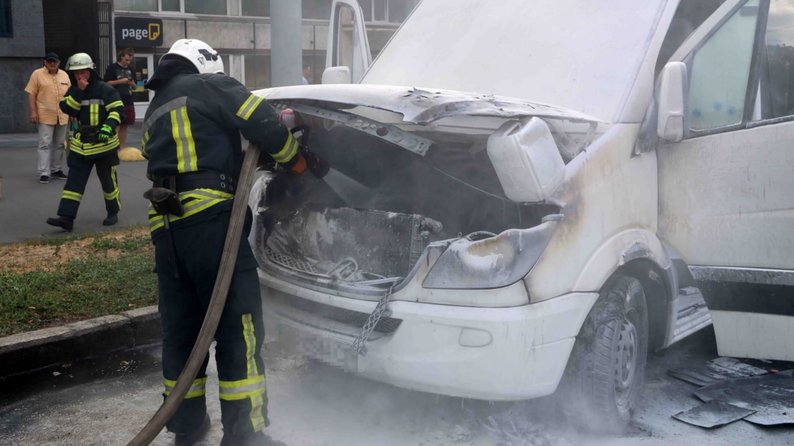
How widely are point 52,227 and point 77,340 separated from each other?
3.64 m

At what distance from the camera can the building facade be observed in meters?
16.6

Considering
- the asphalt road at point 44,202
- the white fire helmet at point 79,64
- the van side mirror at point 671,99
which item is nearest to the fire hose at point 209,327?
the van side mirror at point 671,99

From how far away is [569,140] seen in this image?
385 centimetres

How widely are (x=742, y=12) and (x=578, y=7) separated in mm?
815

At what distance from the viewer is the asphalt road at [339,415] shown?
3.96 meters

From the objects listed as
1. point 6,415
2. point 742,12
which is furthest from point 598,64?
point 6,415

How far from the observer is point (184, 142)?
12.3 ft

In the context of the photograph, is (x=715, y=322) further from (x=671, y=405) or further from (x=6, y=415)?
(x=6, y=415)

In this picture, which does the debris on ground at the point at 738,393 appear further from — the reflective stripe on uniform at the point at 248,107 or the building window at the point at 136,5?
the building window at the point at 136,5

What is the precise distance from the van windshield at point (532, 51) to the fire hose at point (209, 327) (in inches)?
61.3

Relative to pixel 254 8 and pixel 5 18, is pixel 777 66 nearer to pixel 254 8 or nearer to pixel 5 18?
pixel 5 18

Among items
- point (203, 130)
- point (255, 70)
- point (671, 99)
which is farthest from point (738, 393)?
point (255, 70)

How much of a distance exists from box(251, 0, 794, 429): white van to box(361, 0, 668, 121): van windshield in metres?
0.01

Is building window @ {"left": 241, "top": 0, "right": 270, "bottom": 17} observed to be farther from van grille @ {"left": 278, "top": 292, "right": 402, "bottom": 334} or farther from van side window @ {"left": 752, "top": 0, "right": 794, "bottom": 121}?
van grille @ {"left": 278, "top": 292, "right": 402, "bottom": 334}
